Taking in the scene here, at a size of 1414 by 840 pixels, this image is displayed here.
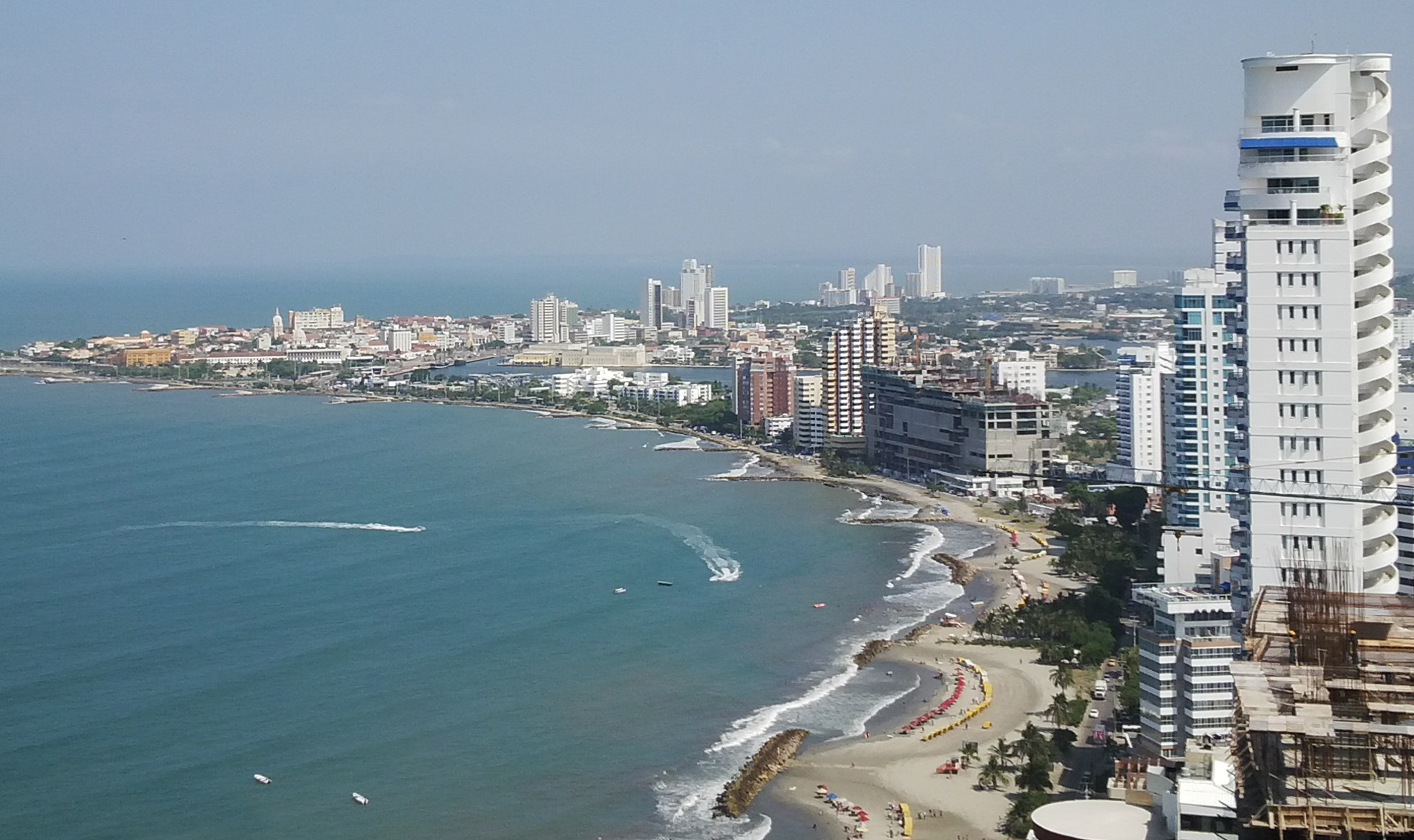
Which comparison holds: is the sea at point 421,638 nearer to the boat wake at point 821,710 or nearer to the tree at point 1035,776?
the boat wake at point 821,710

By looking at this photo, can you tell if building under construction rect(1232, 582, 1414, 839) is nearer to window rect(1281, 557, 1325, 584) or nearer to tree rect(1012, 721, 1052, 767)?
window rect(1281, 557, 1325, 584)

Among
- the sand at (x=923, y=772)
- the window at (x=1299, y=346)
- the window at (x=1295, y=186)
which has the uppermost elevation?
the window at (x=1295, y=186)

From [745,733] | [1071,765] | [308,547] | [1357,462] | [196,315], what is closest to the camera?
[1357,462]

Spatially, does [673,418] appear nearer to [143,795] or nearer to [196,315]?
[143,795]

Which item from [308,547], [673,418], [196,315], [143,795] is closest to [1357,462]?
[143,795]

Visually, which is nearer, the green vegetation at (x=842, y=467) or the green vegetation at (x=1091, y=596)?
the green vegetation at (x=1091, y=596)

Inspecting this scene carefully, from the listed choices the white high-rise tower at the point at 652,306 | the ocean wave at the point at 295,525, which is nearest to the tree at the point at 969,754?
the ocean wave at the point at 295,525

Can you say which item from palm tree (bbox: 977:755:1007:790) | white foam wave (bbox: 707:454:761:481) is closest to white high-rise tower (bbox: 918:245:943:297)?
white foam wave (bbox: 707:454:761:481)
